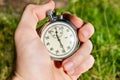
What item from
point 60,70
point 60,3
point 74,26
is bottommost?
point 60,3

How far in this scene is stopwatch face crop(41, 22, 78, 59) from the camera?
4215 mm

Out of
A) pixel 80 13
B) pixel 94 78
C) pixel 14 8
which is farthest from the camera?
pixel 14 8

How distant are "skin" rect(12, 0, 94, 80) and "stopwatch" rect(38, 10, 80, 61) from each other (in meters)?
0.04

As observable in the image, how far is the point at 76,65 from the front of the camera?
4.21m

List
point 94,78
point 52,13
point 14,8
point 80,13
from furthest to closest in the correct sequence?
point 14,8 < point 80,13 < point 94,78 < point 52,13

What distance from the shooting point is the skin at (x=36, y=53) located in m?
4.12

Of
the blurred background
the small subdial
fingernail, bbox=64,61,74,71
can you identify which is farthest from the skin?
the blurred background

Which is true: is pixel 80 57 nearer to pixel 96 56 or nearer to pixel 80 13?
pixel 96 56

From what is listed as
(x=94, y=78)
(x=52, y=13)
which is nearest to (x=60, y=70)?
(x=52, y=13)

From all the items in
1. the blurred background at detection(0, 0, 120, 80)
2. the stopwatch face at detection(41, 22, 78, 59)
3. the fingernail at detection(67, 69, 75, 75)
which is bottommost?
the blurred background at detection(0, 0, 120, 80)

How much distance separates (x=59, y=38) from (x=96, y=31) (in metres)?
1.40

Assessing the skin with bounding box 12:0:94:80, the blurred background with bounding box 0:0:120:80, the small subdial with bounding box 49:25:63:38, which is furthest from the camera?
the blurred background with bounding box 0:0:120:80

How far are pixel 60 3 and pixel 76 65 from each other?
234cm

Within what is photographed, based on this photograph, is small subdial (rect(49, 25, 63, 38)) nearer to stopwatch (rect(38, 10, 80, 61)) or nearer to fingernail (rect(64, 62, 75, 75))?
stopwatch (rect(38, 10, 80, 61))
